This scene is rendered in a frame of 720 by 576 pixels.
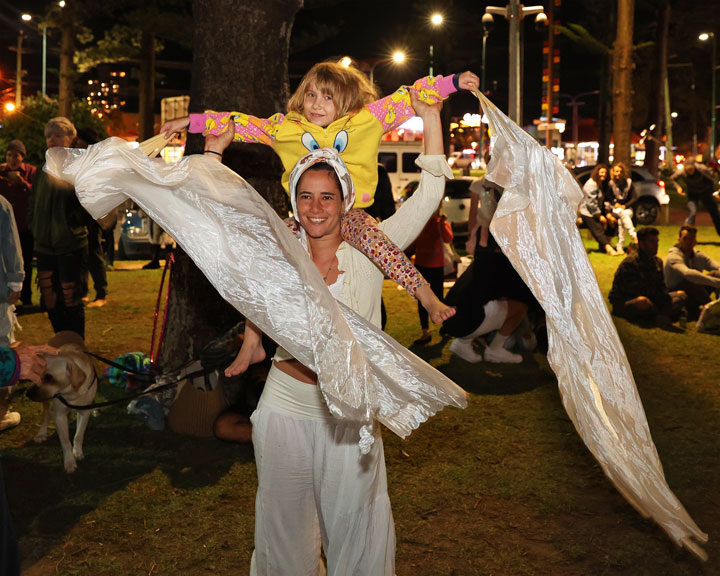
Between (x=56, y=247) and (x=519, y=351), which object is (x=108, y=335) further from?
(x=519, y=351)

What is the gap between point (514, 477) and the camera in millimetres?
5785

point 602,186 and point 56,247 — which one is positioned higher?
point 602,186

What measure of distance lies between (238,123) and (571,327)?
1.68m

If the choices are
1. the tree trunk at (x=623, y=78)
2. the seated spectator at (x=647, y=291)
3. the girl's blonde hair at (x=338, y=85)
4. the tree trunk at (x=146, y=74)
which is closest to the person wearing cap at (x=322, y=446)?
the girl's blonde hair at (x=338, y=85)

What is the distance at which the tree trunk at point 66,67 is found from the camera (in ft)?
106

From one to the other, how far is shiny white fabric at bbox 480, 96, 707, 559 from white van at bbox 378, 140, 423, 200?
22.2 m

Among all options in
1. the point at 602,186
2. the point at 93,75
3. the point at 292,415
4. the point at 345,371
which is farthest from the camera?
the point at 93,75

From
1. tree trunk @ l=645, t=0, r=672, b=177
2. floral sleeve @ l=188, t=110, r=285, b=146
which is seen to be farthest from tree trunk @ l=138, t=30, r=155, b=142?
floral sleeve @ l=188, t=110, r=285, b=146

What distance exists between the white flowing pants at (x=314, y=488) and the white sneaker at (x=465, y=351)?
18.7ft

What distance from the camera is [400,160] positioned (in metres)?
26.0

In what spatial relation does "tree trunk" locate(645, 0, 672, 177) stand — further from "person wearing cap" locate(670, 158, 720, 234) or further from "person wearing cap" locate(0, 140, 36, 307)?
"person wearing cap" locate(0, 140, 36, 307)

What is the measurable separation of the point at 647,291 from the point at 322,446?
8.40 m

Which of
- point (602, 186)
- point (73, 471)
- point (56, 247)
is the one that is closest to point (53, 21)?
point (602, 186)

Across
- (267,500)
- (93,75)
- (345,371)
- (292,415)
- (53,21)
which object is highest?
(93,75)
